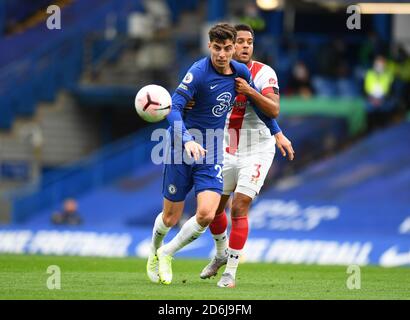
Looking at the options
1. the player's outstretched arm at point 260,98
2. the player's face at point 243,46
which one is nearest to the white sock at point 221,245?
the player's outstretched arm at point 260,98

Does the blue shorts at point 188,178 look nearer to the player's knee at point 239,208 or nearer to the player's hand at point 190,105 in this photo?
the player's knee at point 239,208

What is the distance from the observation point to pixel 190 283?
445 inches

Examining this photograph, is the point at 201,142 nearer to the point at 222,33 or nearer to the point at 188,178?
the point at 188,178

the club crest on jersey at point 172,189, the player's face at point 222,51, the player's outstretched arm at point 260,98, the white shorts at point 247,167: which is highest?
the player's face at point 222,51

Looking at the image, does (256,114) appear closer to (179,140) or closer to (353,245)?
(179,140)

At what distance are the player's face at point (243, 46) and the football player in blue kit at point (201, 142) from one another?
550 millimetres

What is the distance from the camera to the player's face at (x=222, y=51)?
1066 centimetres

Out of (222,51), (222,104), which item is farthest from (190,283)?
(222,51)

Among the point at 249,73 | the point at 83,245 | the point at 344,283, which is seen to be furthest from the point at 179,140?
the point at 83,245

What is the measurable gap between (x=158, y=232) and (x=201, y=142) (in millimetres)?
1069

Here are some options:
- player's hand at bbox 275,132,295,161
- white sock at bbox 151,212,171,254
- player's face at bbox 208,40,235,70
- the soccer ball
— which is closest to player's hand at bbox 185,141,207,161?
the soccer ball

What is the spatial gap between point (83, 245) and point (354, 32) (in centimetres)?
1107

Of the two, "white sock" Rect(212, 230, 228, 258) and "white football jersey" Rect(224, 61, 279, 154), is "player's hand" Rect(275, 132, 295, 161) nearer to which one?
"white football jersey" Rect(224, 61, 279, 154)

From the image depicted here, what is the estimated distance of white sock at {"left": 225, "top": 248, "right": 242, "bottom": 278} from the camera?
11.1m
